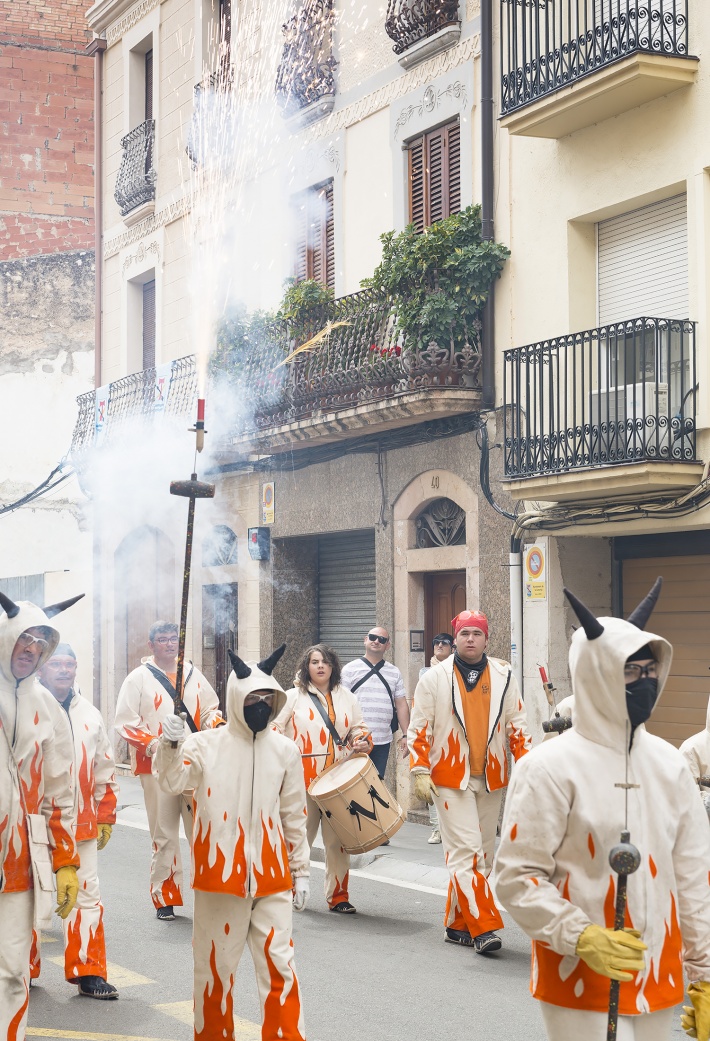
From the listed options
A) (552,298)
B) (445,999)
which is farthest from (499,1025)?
(552,298)

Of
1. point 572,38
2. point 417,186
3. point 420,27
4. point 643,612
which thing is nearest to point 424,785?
A: point 643,612

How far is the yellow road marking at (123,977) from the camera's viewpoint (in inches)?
300

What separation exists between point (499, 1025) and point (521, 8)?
942cm

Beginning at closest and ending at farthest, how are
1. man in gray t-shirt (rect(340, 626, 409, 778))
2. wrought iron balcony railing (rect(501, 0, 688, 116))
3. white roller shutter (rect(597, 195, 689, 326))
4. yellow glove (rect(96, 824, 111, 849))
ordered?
yellow glove (rect(96, 824, 111, 849)) → wrought iron balcony railing (rect(501, 0, 688, 116)) → white roller shutter (rect(597, 195, 689, 326)) → man in gray t-shirt (rect(340, 626, 409, 778))

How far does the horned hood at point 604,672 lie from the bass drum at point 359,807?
5244 mm

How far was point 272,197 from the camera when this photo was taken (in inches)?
707

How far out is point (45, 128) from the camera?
29.2 m

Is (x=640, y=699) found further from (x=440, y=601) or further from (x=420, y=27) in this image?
(x=420, y=27)

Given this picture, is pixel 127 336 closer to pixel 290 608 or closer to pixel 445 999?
pixel 290 608

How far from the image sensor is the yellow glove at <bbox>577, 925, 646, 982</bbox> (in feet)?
12.6

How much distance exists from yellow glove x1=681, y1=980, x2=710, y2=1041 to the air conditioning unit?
747 cm

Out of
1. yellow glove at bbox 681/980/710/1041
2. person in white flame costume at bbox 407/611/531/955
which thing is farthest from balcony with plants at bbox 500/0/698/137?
yellow glove at bbox 681/980/710/1041

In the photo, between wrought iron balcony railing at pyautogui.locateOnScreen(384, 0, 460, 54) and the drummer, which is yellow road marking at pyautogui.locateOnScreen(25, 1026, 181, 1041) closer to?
the drummer

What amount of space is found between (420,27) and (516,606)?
5973 mm
